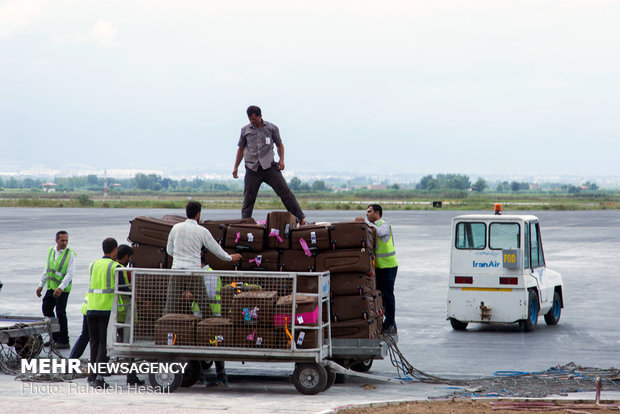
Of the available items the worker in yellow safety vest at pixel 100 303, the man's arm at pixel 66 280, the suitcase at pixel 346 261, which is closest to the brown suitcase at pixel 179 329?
the worker in yellow safety vest at pixel 100 303

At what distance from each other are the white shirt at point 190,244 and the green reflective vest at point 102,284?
2.50 ft

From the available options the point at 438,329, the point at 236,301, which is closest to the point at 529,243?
the point at 438,329

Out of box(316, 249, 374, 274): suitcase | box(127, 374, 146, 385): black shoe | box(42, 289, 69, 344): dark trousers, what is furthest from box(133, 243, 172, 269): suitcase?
Result: box(42, 289, 69, 344): dark trousers

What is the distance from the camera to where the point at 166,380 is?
33.2ft

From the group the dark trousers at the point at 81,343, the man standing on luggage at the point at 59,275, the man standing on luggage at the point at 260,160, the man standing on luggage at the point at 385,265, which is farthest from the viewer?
the man standing on luggage at the point at 59,275

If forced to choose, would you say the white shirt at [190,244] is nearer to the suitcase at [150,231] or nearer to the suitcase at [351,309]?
the suitcase at [150,231]

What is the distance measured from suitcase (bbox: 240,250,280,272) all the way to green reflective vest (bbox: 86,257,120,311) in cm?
160

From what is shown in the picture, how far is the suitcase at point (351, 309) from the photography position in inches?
420

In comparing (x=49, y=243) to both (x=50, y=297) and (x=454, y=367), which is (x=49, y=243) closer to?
(x=50, y=297)

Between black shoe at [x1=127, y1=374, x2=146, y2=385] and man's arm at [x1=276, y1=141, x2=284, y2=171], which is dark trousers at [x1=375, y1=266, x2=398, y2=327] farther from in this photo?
black shoe at [x1=127, y1=374, x2=146, y2=385]

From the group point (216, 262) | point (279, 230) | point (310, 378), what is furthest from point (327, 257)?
point (310, 378)

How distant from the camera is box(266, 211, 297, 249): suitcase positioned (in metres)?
10.8

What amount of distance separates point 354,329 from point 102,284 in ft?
10.3

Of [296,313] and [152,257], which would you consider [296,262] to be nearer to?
[296,313]
